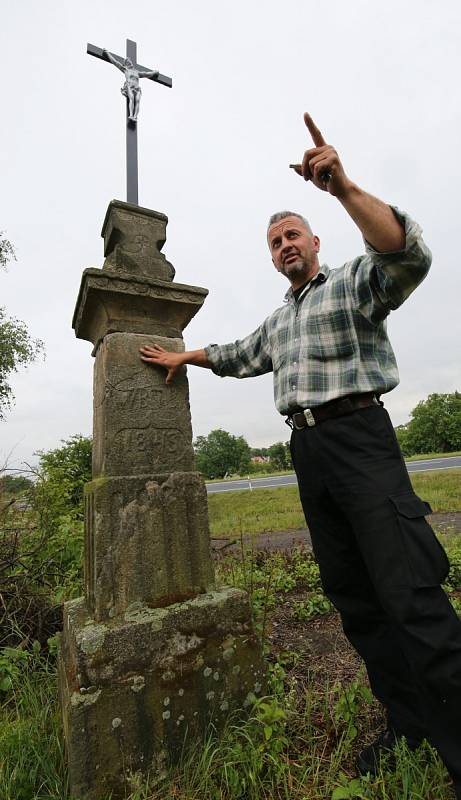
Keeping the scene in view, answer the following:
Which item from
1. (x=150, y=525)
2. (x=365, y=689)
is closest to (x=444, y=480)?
(x=365, y=689)

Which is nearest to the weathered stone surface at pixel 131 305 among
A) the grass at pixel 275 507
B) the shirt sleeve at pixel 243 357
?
the shirt sleeve at pixel 243 357

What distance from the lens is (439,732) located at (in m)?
1.37

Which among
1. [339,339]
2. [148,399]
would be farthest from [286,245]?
[148,399]

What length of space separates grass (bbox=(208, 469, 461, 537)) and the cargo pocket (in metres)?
4.73

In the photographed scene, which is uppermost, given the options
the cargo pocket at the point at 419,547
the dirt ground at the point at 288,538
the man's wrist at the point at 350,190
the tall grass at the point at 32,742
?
the man's wrist at the point at 350,190

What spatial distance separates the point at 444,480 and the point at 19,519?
9.52m

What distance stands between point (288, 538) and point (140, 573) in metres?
4.77

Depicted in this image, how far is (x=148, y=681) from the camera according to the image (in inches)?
66.7

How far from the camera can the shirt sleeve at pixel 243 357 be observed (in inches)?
91.4

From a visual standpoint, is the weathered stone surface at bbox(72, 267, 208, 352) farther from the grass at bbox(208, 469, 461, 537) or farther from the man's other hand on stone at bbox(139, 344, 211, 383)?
the grass at bbox(208, 469, 461, 537)

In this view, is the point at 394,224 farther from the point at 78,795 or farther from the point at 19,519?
the point at 19,519

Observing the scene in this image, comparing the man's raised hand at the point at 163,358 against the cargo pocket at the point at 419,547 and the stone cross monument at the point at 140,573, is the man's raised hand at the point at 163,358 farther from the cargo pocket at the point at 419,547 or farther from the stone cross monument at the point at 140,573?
the cargo pocket at the point at 419,547

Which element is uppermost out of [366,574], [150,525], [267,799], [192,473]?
[192,473]

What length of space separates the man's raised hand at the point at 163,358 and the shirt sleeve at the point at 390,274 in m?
0.93
